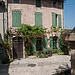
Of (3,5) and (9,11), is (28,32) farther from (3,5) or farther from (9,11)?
(3,5)

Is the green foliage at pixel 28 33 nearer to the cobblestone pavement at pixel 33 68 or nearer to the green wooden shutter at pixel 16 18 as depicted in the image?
the green wooden shutter at pixel 16 18

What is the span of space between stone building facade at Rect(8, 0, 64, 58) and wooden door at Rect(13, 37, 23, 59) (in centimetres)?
152

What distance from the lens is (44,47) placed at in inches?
421

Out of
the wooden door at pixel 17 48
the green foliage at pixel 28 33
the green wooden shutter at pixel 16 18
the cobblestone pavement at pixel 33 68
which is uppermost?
the green wooden shutter at pixel 16 18

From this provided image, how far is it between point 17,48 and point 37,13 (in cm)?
454

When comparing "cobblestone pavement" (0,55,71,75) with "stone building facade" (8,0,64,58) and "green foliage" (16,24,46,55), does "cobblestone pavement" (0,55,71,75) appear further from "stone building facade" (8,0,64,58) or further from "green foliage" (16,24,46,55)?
"stone building facade" (8,0,64,58)

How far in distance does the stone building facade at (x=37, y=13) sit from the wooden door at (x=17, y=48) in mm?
1519

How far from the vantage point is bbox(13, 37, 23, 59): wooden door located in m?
9.63

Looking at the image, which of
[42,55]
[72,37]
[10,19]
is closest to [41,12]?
[10,19]

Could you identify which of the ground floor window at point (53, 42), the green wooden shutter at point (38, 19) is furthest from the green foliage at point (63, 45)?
the green wooden shutter at point (38, 19)

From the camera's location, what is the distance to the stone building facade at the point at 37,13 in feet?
31.7

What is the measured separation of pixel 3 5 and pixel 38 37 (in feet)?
16.3

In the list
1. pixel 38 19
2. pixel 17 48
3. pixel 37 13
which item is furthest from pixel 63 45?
pixel 17 48

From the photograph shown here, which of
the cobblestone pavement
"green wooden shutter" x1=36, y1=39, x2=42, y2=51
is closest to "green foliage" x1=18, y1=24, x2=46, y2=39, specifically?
"green wooden shutter" x1=36, y1=39, x2=42, y2=51
